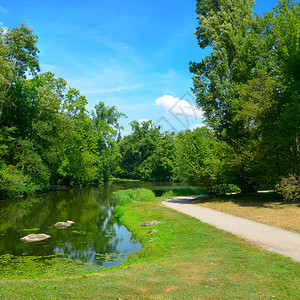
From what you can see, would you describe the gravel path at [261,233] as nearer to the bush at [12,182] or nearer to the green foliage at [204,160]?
the green foliage at [204,160]

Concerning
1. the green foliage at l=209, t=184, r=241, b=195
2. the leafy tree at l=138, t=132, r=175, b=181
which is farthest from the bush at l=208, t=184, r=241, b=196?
the leafy tree at l=138, t=132, r=175, b=181

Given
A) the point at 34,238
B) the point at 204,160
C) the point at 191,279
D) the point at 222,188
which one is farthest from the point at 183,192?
the point at 191,279

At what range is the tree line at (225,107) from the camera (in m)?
20.5

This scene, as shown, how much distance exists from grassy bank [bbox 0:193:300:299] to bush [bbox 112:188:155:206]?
561 inches

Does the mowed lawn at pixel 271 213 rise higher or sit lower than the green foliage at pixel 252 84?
lower

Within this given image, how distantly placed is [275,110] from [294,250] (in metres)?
A: 15.4

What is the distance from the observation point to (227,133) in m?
26.5

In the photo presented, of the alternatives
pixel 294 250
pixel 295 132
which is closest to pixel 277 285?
pixel 294 250

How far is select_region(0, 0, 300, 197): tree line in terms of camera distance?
20.5 metres

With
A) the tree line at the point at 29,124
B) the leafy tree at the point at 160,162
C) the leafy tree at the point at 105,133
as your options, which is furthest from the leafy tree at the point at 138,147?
the tree line at the point at 29,124

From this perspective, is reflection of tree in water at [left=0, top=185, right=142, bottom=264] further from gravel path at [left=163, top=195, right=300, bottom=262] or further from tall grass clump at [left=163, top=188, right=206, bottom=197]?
tall grass clump at [left=163, top=188, right=206, bottom=197]

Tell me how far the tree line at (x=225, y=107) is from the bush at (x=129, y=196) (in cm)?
446

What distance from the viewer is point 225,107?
86.0 feet

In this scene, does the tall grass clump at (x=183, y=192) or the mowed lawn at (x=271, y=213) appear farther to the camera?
the tall grass clump at (x=183, y=192)
